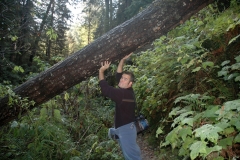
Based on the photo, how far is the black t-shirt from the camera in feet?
11.8

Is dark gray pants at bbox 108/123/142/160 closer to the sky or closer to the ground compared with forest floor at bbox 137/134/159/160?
closer to the sky

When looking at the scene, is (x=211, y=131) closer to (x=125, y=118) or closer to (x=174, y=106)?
(x=125, y=118)

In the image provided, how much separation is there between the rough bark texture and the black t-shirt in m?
0.76

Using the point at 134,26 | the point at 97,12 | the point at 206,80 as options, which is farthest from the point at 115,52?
the point at 97,12

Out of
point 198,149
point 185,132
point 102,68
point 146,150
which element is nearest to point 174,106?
point 146,150

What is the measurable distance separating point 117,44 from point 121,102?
4.39ft

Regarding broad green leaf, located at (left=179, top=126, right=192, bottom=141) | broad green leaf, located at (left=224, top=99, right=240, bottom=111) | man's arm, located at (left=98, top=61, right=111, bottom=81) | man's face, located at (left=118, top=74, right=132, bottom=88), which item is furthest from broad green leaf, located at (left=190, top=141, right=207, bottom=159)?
man's arm, located at (left=98, top=61, right=111, bottom=81)

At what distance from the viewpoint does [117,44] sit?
421cm

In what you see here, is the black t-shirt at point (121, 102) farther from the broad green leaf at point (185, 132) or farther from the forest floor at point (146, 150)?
the broad green leaf at point (185, 132)

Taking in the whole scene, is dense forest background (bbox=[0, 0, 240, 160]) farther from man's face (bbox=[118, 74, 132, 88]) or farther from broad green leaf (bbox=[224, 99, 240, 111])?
man's face (bbox=[118, 74, 132, 88])

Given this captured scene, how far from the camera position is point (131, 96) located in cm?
374

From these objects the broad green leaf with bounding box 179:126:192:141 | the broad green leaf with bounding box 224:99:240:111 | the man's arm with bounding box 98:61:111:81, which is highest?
the man's arm with bounding box 98:61:111:81

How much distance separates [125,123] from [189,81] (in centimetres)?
165

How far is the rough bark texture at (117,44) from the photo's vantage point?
165 inches
